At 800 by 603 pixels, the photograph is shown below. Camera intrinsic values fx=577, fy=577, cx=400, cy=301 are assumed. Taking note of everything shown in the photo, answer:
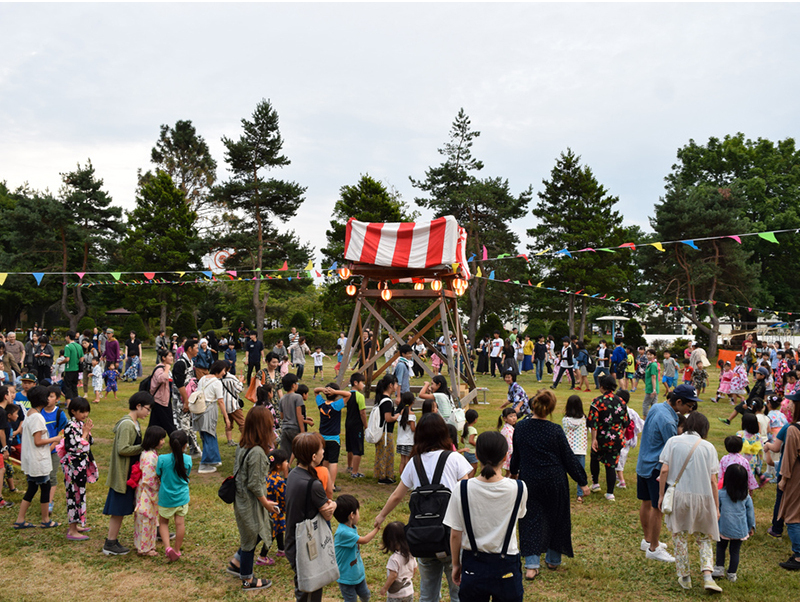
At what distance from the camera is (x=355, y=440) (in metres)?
8.32

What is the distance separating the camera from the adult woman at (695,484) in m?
4.83

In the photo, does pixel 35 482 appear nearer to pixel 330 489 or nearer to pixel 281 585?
pixel 281 585

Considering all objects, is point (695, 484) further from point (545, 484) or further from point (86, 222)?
point (86, 222)

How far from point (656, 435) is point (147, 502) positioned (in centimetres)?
494

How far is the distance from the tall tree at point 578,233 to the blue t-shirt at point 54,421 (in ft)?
104

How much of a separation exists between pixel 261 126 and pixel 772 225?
35130 millimetres

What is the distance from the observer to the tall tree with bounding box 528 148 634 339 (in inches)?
1372

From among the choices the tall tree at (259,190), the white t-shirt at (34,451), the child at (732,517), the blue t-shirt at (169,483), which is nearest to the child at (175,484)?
the blue t-shirt at (169,483)

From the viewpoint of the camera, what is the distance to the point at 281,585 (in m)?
5.13

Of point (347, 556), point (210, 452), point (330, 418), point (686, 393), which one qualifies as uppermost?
point (686, 393)

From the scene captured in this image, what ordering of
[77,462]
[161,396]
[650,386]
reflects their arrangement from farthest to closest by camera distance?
[650,386] → [161,396] → [77,462]

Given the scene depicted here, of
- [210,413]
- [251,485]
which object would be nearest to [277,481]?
[251,485]

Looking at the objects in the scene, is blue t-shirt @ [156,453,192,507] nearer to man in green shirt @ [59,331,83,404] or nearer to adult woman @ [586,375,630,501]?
adult woman @ [586,375,630,501]

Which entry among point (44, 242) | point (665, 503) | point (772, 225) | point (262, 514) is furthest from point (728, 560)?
point (772, 225)
